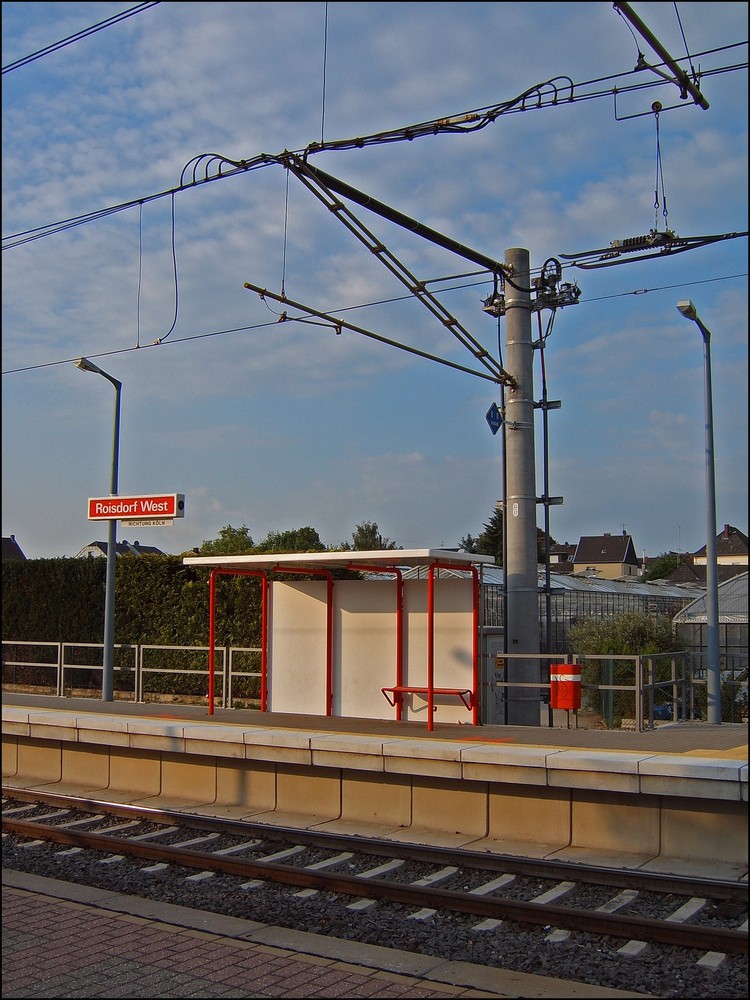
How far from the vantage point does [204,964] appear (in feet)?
19.7

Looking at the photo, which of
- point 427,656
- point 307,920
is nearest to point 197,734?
point 427,656

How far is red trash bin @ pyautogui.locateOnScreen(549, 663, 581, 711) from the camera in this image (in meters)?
12.2

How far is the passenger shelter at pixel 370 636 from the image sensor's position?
12.8 meters

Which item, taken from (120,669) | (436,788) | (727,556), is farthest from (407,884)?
(120,669)


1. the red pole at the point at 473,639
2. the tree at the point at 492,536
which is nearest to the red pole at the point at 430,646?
the red pole at the point at 473,639

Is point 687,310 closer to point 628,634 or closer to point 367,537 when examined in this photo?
point 628,634

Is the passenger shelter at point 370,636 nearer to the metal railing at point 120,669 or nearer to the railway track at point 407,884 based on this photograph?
the railway track at point 407,884

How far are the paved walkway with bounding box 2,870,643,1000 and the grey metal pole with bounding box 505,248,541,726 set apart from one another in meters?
7.10

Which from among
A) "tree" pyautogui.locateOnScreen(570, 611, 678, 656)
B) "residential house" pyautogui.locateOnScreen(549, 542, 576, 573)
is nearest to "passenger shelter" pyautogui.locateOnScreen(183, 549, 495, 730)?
"tree" pyautogui.locateOnScreen(570, 611, 678, 656)

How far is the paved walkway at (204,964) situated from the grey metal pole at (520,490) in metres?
7.10

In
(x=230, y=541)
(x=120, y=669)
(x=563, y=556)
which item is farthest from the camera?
(x=563, y=556)

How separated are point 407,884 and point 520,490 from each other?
6619mm

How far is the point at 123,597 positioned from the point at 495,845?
15.8 meters

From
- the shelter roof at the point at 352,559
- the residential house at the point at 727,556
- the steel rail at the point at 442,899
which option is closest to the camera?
the residential house at the point at 727,556
